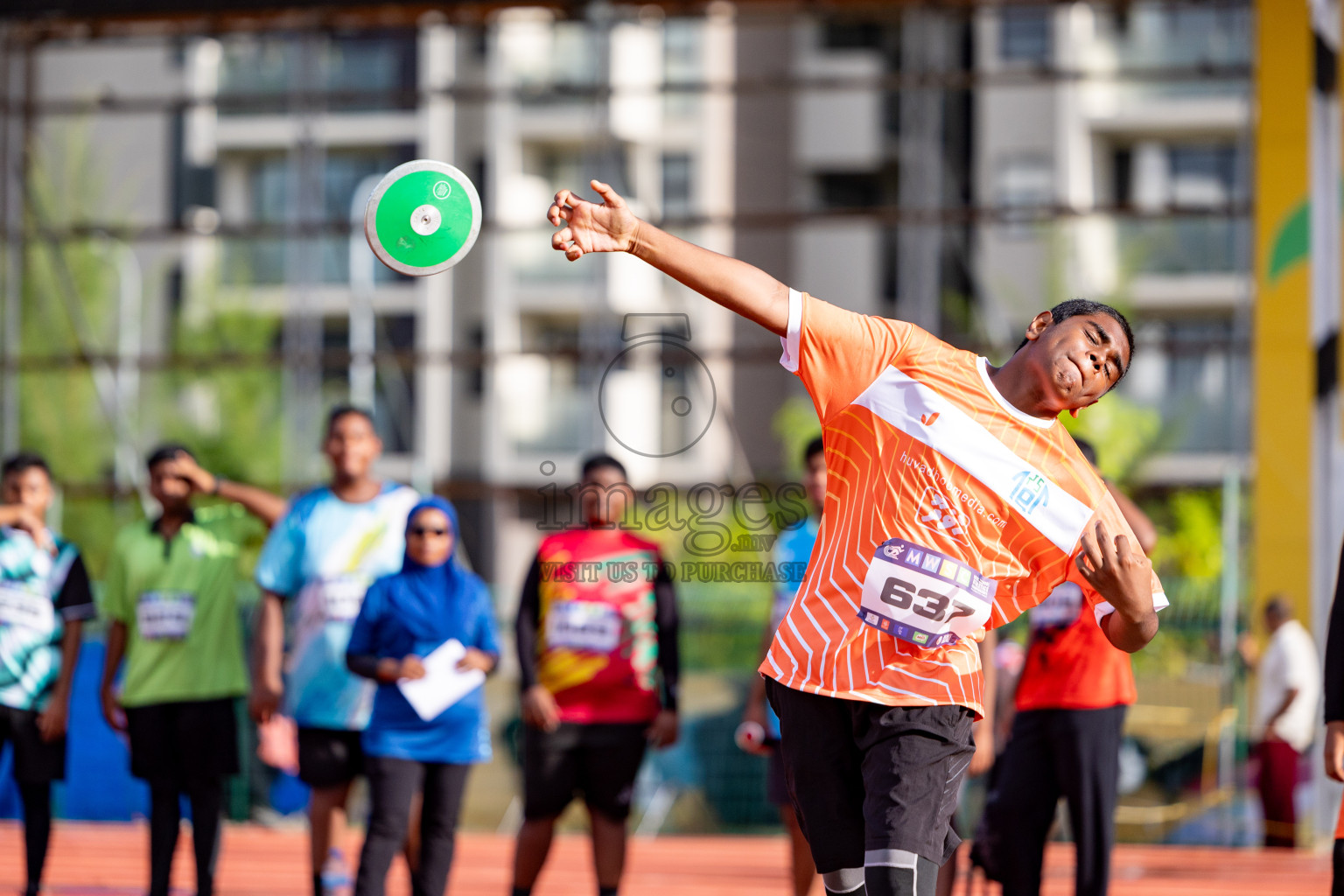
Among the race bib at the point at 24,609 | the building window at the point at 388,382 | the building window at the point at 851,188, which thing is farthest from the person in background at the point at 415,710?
the building window at the point at 851,188

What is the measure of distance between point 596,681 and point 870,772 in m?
2.46

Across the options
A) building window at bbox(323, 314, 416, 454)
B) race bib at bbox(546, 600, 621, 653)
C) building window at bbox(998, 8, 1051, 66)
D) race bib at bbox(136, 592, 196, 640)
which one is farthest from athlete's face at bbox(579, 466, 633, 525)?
building window at bbox(998, 8, 1051, 66)

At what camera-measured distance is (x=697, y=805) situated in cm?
1057

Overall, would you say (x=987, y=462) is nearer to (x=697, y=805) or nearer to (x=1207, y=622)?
(x=697, y=805)

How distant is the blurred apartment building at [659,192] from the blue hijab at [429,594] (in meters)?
16.9

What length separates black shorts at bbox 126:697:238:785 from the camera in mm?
5898

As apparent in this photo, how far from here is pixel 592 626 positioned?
571 cm

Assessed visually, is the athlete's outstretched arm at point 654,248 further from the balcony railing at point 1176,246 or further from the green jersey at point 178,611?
the balcony railing at point 1176,246

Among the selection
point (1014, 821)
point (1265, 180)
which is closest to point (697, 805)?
point (1014, 821)

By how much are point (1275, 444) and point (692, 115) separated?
1747cm

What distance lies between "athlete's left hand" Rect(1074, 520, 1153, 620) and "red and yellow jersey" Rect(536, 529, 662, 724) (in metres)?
2.67

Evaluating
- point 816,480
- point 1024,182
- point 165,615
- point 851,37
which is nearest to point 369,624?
point 165,615

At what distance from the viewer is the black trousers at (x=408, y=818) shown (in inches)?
212

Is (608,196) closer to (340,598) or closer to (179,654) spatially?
(340,598)
